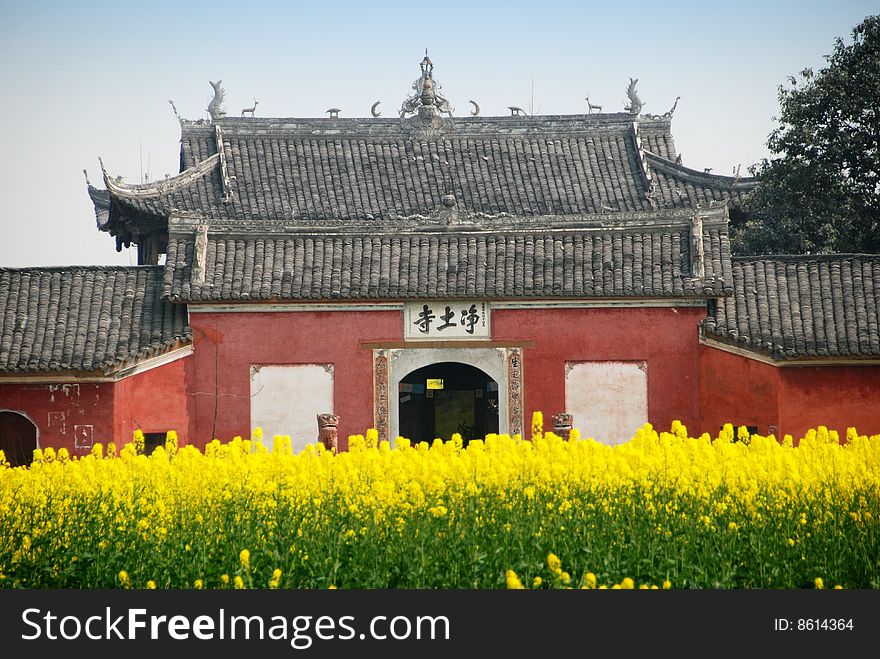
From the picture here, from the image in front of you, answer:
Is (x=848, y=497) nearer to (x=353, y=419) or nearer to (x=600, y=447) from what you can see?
(x=600, y=447)

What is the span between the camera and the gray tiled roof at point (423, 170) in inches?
1120

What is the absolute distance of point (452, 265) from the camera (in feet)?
73.9

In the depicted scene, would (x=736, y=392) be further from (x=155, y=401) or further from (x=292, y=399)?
(x=155, y=401)

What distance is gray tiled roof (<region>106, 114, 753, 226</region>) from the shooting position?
2845cm

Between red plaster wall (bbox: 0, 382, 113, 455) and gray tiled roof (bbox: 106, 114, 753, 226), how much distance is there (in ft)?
23.0

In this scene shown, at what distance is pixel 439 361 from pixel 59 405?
20.5 ft

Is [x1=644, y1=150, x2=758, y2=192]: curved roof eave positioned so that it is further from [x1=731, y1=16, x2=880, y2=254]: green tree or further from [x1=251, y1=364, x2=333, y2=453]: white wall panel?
[x1=251, y1=364, x2=333, y2=453]: white wall panel

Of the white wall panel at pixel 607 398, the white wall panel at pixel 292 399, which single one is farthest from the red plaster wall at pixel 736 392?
the white wall panel at pixel 292 399

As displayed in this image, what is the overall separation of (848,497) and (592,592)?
148 inches

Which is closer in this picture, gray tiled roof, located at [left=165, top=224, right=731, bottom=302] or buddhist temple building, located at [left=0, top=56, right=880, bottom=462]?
buddhist temple building, located at [left=0, top=56, right=880, bottom=462]

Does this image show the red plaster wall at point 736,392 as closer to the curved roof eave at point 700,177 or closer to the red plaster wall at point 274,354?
the red plaster wall at point 274,354

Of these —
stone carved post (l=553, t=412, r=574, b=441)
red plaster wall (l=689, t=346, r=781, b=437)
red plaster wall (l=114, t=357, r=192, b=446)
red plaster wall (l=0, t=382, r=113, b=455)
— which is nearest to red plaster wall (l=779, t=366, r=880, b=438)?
red plaster wall (l=689, t=346, r=781, b=437)

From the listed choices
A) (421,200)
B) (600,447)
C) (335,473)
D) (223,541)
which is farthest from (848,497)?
(421,200)

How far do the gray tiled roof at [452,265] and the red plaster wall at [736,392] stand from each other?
4.04ft
